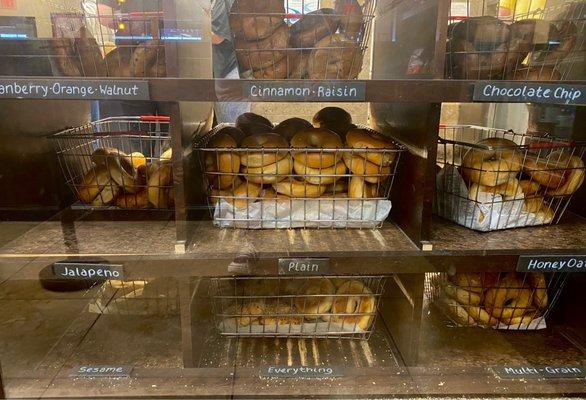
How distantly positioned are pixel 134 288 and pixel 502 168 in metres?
1.28

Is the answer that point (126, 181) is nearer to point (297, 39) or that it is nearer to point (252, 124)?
point (252, 124)

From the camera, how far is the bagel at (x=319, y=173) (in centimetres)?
119

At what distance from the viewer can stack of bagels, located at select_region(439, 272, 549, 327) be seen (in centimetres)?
135

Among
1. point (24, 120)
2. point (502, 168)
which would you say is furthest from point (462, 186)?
point (24, 120)

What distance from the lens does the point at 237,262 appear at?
1058mm

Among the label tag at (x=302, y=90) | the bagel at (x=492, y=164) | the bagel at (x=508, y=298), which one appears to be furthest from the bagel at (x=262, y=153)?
the bagel at (x=508, y=298)

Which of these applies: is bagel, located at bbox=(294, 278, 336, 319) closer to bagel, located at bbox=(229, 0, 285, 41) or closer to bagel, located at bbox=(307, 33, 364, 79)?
bagel, located at bbox=(307, 33, 364, 79)

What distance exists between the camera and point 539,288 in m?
1.36

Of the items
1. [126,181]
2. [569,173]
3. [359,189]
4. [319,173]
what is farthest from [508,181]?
[126,181]

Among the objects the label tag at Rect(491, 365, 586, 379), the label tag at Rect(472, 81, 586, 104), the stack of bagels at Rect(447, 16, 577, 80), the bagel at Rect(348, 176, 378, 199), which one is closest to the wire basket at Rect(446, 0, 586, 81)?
the stack of bagels at Rect(447, 16, 577, 80)

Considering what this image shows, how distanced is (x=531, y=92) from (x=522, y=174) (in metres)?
0.38

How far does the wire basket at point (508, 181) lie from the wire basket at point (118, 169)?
2.82 ft

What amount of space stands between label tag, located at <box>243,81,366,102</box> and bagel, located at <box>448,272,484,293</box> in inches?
28.7

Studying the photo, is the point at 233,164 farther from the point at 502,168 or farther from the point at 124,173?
the point at 502,168
